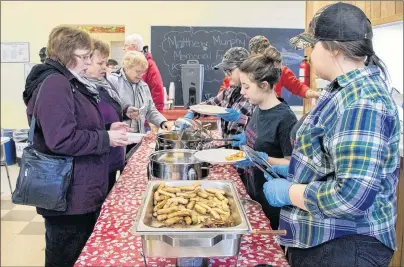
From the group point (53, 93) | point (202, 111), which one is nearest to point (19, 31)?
point (202, 111)

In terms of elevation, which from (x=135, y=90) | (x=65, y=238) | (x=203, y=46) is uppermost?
(x=203, y=46)

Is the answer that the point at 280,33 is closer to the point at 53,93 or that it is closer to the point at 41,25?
the point at 41,25

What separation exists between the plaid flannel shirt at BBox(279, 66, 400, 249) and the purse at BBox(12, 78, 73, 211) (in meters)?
0.89

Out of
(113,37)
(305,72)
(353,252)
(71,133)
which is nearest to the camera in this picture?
(353,252)

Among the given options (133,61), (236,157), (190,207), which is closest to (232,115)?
(236,157)

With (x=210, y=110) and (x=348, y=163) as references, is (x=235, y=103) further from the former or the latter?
(x=348, y=163)

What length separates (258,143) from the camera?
1.74 meters

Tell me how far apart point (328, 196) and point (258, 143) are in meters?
0.83

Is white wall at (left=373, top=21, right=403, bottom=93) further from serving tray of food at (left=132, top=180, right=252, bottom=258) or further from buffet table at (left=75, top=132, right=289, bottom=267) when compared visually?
serving tray of food at (left=132, top=180, right=252, bottom=258)

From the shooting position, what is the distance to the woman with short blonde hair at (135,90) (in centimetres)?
279

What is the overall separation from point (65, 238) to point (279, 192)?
99 centimetres

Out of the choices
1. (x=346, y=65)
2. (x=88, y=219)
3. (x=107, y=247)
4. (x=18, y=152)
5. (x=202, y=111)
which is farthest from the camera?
(x=18, y=152)

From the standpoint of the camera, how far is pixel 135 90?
2930mm

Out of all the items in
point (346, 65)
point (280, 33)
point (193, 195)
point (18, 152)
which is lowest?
point (18, 152)
